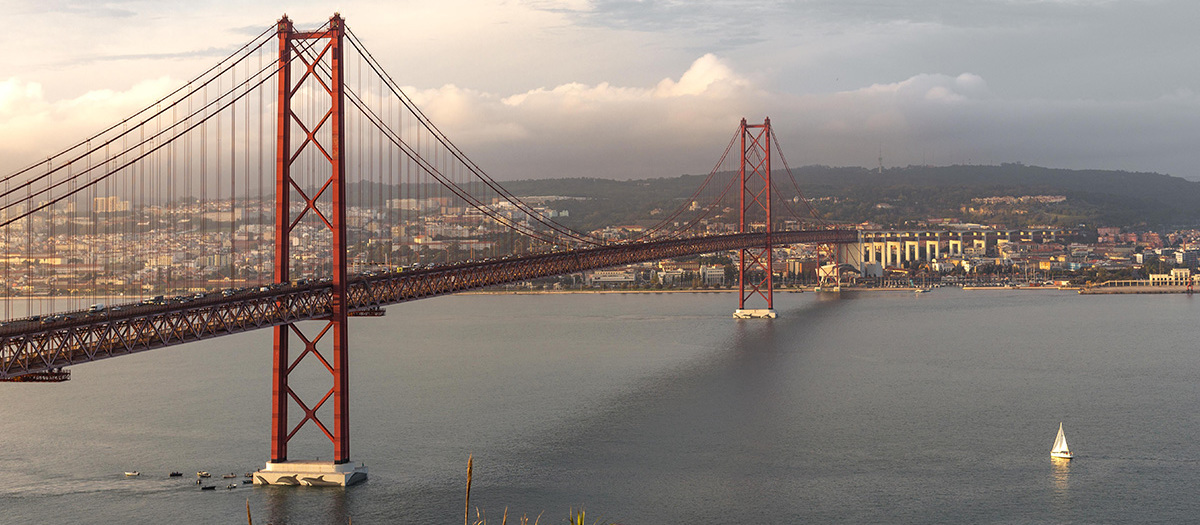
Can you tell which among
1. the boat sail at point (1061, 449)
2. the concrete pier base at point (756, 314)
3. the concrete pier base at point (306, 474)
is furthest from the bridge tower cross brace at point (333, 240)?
the concrete pier base at point (756, 314)

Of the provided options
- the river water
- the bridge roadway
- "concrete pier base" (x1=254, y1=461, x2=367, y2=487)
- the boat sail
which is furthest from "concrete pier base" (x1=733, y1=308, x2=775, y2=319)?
"concrete pier base" (x1=254, y1=461, x2=367, y2=487)

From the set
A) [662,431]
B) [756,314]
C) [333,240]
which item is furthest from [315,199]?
[756,314]

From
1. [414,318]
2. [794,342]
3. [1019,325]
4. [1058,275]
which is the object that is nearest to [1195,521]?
[794,342]

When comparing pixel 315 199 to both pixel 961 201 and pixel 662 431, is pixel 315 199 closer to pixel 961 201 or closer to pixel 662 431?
pixel 662 431

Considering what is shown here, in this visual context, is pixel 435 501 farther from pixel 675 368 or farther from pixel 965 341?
pixel 965 341

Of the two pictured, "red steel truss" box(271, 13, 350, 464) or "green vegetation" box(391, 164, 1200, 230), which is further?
"green vegetation" box(391, 164, 1200, 230)

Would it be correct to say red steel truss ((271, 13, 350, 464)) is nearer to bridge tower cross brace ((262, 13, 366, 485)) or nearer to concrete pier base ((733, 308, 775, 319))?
bridge tower cross brace ((262, 13, 366, 485))
